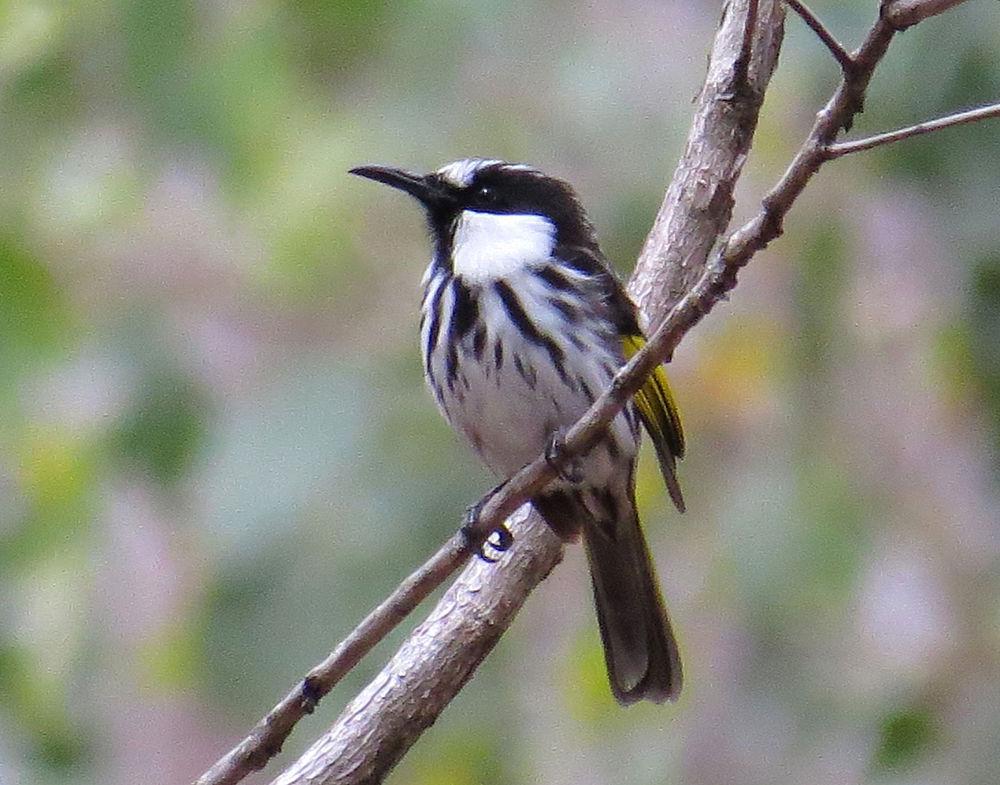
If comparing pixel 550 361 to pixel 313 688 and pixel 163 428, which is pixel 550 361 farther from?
pixel 163 428

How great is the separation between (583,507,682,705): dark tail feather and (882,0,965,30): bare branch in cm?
156

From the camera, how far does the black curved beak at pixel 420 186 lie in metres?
3.70

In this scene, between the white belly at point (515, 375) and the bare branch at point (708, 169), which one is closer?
the white belly at point (515, 375)

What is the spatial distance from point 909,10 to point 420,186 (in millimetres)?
1481

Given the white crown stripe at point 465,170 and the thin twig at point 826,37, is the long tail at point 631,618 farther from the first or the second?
the thin twig at point 826,37

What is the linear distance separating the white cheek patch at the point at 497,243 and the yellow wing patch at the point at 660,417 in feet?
0.79

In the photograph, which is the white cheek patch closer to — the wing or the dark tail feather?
the wing

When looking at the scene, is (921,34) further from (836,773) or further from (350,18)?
(836,773)

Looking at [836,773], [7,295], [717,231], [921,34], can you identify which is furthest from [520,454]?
[836,773]

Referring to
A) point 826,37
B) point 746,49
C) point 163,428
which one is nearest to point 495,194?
point 746,49

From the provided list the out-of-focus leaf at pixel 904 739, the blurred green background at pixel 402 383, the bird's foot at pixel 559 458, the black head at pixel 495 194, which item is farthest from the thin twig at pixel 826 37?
the out-of-focus leaf at pixel 904 739

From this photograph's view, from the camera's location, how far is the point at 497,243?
3564 millimetres

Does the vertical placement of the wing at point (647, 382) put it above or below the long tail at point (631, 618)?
above

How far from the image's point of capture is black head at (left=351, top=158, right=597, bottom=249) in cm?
370
